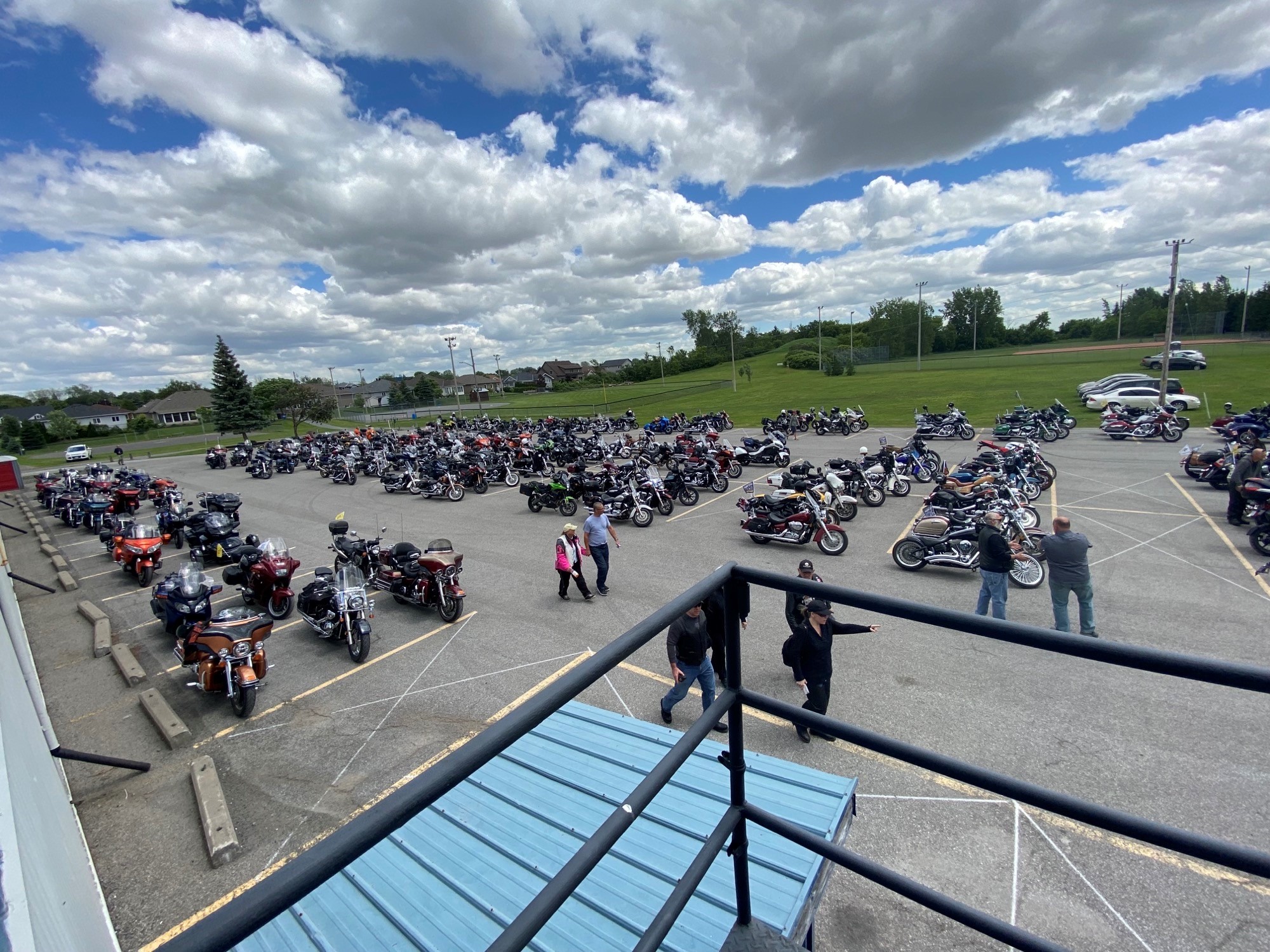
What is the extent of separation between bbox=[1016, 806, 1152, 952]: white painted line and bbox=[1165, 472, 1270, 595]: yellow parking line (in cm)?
668

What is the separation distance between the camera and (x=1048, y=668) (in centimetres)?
644

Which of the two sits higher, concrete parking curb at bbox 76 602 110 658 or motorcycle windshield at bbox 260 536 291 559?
motorcycle windshield at bbox 260 536 291 559

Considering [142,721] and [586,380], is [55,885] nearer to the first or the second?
[142,721]

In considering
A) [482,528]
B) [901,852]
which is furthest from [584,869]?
[482,528]

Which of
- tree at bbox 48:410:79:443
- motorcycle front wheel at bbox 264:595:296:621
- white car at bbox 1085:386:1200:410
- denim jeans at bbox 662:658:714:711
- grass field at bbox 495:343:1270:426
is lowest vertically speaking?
grass field at bbox 495:343:1270:426

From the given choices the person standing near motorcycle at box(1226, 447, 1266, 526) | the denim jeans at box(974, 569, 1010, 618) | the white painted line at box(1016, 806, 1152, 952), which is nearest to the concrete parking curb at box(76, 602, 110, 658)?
the white painted line at box(1016, 806, 1152, 952)

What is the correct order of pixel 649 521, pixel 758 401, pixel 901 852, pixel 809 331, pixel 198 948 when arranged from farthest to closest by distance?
pixel 809 331, pixel 758 401, pixel 649 521, pixel 901 852, pixel 198 948

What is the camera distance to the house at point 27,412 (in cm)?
6456

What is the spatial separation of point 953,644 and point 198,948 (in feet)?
26.0

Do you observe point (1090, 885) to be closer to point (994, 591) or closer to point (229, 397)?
point (994, 591)

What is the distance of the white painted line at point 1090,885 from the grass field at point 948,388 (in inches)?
1203

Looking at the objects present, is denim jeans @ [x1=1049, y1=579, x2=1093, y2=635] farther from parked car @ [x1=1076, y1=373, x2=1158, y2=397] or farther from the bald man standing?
parked car @ [x1=1076, y1=373, x2=1158, y2=397]

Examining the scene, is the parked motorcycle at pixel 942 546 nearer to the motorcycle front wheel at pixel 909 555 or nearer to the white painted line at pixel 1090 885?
the motorcycle front wheel at pixel 909 555

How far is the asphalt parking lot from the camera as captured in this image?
13.1 feet
